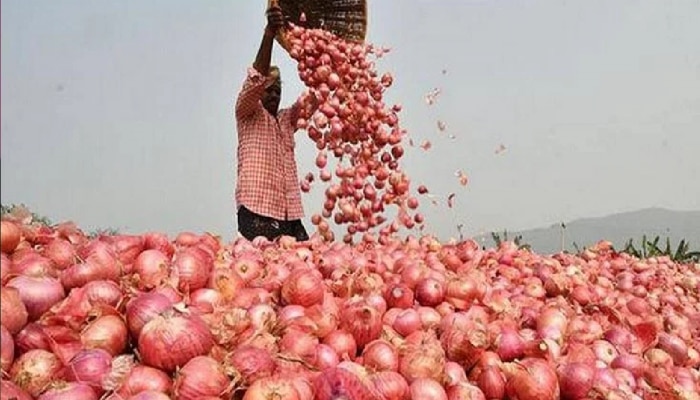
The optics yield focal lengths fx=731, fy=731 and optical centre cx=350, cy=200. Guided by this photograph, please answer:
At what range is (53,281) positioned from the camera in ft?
5.15

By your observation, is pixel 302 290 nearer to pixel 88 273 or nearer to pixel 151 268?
pixel 151 268

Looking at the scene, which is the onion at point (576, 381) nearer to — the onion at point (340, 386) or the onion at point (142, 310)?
the onion at point (340, 386)

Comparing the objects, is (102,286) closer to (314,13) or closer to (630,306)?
(630,306)

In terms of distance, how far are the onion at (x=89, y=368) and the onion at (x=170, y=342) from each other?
78 millimetres

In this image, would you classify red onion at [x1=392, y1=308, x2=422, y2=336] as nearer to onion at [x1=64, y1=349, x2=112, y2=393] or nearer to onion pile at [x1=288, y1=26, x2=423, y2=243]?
onion at [x1=64, y1=349, x2=112, y2=393]

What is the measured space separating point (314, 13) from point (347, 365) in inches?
159

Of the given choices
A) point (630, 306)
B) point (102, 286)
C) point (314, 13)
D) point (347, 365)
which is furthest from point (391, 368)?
point (314, 13)

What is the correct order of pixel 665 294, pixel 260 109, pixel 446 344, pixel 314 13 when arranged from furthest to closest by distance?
1. pixel 314 13
2. pixel 260 109
3. pixel 665 294
4. pixel 446 344

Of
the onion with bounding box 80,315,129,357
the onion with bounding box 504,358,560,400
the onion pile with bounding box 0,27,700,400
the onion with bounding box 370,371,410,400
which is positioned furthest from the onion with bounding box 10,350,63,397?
the onion with bounding box 504,358,560,400

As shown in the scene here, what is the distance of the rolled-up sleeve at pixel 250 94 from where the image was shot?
14.8 ft

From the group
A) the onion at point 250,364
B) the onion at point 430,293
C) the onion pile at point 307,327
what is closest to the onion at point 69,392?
the onion pile at point 307,327

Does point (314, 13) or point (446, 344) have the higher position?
point (314, 13)

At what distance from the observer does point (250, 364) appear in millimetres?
1423

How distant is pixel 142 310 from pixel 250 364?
27cm
